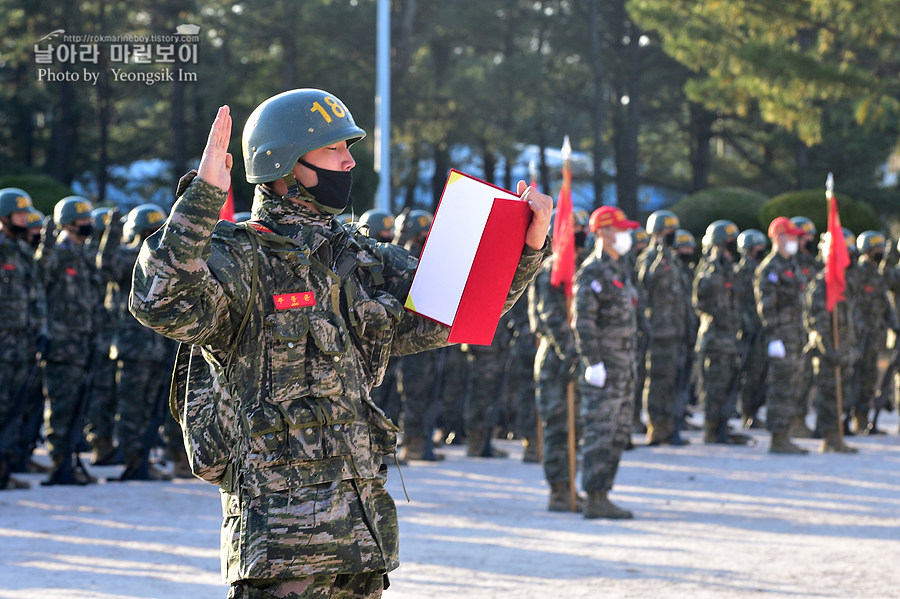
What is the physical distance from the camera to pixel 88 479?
1088cm

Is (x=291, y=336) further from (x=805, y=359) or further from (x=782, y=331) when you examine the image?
(x=805, y=359)

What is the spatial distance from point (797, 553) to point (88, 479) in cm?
595

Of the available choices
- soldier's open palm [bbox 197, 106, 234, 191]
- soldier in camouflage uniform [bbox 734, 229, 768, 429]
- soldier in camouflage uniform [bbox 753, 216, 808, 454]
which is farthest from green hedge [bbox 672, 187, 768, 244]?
soldier's open palm [bbox 197, 106, 234, 191]

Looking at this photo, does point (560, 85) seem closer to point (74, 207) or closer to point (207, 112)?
point (207, 112)

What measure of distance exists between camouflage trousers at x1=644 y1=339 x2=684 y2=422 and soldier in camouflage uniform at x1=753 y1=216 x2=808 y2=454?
143 cm

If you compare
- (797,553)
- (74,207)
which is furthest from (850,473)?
(74,207)

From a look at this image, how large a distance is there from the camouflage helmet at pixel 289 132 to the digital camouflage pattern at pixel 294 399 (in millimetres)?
125

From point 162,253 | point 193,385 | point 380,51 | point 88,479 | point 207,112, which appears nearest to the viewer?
point 162,253

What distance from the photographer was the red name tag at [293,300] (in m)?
3.49

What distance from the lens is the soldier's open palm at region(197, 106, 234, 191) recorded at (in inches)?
128

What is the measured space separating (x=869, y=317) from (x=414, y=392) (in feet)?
21.6

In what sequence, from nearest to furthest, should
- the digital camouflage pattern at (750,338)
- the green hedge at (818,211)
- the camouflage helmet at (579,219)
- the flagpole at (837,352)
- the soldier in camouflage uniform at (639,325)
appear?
the camouflage helmet at (579,219)
the flagpole at (837,352)
the soldier in camouflage uniform at (639,325)
the digital camouflage pattern at (750,338)
the green hedge at (818,211)

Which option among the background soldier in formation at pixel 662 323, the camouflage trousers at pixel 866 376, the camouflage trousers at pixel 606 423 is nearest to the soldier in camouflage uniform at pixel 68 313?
the camouflage trousers at pixel 606 423

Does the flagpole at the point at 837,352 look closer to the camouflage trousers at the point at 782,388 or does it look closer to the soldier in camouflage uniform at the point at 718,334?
the camouflage trousers at the point at 782,388
